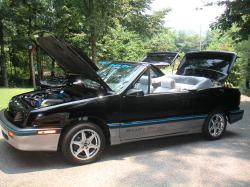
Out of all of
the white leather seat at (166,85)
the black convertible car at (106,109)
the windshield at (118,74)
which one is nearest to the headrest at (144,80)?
the black convertible car at (106,109)

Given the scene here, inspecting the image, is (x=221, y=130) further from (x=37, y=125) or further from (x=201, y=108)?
(x=37, y=125)

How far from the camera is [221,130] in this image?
23.7 ft

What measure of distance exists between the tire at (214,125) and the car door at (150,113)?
675 mm

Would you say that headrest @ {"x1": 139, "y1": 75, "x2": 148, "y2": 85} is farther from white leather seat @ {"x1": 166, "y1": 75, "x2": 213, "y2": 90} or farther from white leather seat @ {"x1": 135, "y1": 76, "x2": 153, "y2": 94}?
white leather seat @ {"x1": 166, "y1": 75, "x2": 213, "y2": 90}

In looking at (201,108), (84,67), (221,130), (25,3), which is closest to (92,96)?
(84,67)

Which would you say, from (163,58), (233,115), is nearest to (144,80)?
(233,115)

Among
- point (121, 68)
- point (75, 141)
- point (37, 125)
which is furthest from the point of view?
point (121, 68)

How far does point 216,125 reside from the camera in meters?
7.13

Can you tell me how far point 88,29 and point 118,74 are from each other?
11060mm

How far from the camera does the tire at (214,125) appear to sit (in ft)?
22.8

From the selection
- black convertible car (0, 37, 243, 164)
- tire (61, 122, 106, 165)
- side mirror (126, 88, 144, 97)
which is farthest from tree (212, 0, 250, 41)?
tire (61, 122, 106, 165)

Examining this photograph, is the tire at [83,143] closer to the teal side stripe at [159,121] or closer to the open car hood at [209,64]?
the teal side stripe at [159,121]

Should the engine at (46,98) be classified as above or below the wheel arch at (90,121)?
above

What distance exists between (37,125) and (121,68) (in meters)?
2.15
